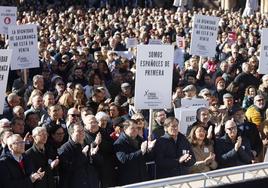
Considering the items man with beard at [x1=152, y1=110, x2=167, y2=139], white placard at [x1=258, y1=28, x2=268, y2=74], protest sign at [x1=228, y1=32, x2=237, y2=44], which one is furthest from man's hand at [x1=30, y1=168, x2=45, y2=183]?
protest sign at [x1=228, y1=32, x2=237, y2=44]

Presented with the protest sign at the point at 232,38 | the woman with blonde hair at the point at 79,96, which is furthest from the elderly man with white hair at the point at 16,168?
the protest sign at the point at 232,38

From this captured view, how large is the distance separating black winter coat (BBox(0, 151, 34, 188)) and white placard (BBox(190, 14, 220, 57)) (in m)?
8.09

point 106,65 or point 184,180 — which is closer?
point 184,180

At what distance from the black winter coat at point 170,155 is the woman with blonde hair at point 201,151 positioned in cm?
21

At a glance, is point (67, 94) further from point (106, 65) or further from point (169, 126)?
point (106, 65)

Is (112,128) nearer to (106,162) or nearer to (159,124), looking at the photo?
(159,124)

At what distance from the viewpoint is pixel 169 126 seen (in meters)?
9.10

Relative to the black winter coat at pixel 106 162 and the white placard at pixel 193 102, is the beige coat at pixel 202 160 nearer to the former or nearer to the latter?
the black winter coat at pixel 106 162

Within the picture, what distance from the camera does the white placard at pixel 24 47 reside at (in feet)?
44.0

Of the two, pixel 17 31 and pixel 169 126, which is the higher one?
pixel 17 31

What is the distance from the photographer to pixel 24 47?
13.5m

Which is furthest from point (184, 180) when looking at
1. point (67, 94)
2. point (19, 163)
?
point (67, 94)

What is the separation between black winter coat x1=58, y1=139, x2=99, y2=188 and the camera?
8398 mm

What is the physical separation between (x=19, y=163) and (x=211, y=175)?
2.08 meters
